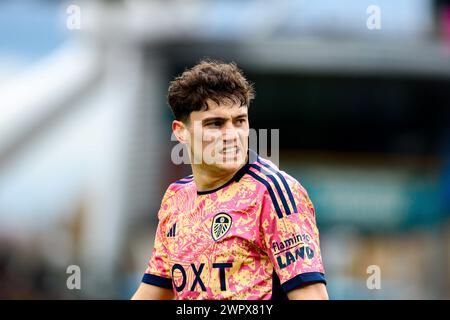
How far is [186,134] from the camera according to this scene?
5.19 meters

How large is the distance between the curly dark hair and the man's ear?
4 centimetres

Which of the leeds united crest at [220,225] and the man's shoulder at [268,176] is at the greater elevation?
the man's shoulder at [268,176]

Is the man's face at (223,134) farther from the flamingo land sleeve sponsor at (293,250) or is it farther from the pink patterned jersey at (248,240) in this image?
the flamingo land sleeve sponsor at (293,250)

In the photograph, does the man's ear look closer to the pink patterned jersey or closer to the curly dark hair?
the curly dark hair

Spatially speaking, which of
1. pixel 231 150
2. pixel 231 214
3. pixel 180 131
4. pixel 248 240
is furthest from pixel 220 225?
pixel 180 131

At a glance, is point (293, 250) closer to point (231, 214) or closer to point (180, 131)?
point (231, 214)

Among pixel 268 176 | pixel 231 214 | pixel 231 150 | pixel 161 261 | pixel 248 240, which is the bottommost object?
pixel 161 261

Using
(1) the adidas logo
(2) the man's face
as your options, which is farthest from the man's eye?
(1) the adidas logo

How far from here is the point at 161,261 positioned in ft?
17.9

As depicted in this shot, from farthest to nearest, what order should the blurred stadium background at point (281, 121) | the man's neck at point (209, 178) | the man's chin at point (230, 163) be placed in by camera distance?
the blurred stadium background at point (281, 121) < the man's neck at point (209, 178) < the man's chin at point (230, 163)

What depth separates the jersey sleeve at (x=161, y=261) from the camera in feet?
17.7

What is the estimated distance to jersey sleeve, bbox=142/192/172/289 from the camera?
5406mm

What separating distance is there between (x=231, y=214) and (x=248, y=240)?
210 mm

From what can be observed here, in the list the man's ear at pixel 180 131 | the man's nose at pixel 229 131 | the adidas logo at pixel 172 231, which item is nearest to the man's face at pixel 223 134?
the man's nose at pixel 229 131
